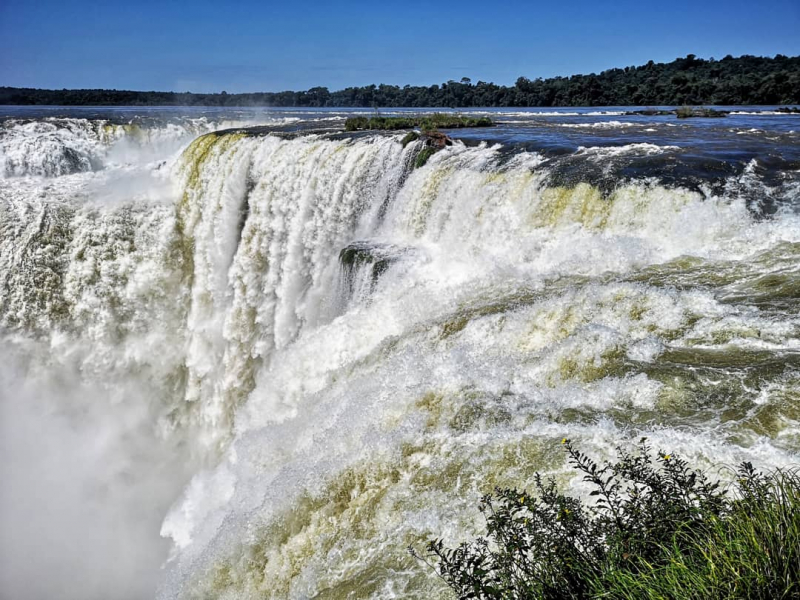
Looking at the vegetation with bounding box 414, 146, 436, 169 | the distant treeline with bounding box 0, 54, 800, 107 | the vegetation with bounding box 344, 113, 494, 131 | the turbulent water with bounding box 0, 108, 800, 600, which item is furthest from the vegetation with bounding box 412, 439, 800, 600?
the distant treeline with bounding box 0, 54, 800, 107

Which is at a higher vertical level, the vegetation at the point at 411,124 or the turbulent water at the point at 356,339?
the vegetation at the point at 411,124

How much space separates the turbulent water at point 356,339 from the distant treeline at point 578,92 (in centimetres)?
2464

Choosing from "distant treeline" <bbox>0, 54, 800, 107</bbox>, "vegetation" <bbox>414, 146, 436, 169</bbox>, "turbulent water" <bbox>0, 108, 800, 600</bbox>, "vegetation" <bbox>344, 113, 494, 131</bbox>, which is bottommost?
"turbulent water" <bbox>0, 108, 800, 600</bbox>

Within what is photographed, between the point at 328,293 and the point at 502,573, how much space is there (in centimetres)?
766

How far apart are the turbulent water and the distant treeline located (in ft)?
80.8

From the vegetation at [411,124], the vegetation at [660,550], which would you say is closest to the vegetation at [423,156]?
the vegetation at [411,124]

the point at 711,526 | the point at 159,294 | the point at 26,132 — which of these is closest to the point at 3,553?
the point at 159,294

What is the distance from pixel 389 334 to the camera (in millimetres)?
7227

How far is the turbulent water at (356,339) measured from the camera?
4.29 meters

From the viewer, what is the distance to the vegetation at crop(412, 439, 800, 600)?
2348 mm

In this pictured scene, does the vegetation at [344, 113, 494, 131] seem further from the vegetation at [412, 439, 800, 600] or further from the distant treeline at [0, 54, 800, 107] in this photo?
the distant treeline at [0, 54, 800, 107]

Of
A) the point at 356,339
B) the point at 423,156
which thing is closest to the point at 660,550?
the point at 356,339

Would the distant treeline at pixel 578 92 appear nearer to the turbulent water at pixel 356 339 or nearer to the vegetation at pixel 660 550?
the turbulent water at pixel 356 339

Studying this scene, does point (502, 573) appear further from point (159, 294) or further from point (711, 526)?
point (159, 294)
